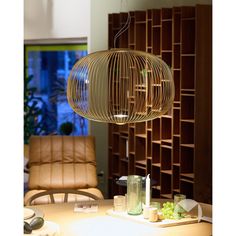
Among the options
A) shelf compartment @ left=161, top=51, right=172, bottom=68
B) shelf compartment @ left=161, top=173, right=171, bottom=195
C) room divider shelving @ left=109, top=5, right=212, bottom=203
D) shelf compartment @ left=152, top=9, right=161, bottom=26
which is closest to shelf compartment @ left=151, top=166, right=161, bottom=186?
room divider shelving @ left=109, top=5, right=212, bottom=203

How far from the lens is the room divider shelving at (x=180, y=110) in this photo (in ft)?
19.4

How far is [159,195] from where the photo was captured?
6461mm

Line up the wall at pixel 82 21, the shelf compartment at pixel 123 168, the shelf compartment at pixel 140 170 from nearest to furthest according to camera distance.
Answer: the shelf compartment at pixel 140 170, the shelf compartment at pixel 123 168, the wall at pixel 82 21

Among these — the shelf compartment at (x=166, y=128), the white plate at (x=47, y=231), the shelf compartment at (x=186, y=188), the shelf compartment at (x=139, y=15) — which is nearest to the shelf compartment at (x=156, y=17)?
the shelf compartment at (x=139, y=15)

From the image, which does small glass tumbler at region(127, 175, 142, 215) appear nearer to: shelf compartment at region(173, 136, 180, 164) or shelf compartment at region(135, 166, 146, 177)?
shelf compartment at region(173, 136, 180, 164)

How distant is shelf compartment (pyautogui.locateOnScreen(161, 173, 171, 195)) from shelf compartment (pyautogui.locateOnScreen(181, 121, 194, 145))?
1.66ft

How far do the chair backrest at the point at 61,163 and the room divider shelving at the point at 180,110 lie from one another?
0.83 meters

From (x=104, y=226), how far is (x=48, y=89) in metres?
4.88

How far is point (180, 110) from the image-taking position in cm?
609

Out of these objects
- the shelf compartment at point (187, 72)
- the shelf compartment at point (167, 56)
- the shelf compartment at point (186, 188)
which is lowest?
the shelf compartment at point (186, 188)

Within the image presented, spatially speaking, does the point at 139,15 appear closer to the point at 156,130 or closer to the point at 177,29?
the point at 177,29

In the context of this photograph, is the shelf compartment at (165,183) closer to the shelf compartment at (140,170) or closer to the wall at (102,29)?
the shelf compartment at (140,170)

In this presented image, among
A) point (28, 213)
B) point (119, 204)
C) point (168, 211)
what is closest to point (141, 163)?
point (119, 204)
